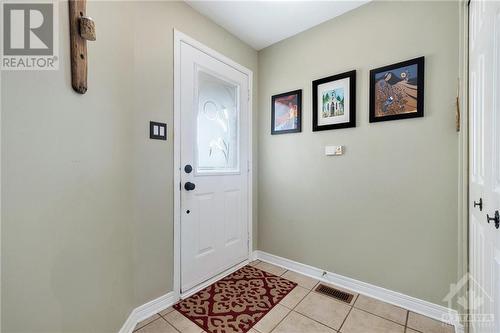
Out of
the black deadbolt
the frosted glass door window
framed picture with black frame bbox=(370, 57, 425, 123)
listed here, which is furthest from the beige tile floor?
framed picture with black frame bbox=(370, 57, 425, 123)

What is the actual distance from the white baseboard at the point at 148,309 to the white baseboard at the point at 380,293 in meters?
1.19

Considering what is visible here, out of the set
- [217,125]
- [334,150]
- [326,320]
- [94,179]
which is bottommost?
[326,320]

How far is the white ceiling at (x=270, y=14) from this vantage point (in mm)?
1884

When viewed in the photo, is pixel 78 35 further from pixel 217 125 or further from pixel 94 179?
pixel 217 125

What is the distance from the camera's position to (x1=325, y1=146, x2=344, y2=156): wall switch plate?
2004 millimetres

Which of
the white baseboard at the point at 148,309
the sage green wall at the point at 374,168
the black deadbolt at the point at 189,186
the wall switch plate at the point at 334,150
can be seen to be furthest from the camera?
the wall switch plate at the point at 334,150

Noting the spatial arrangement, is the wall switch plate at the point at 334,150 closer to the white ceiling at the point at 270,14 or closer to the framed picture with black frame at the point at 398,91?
the framed picture with black frame at the point at 398,91

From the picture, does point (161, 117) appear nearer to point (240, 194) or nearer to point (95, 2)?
point (95, 2)

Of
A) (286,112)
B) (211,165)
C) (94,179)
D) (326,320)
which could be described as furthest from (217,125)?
(326,320)

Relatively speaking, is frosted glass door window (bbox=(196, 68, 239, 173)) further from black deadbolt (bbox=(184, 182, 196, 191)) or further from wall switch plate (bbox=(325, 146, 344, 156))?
wall switch plate (bbox=(325, 146, 344, 156))

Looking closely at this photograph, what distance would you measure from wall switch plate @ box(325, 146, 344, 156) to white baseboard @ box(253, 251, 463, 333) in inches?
45.7

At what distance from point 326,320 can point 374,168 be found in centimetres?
126

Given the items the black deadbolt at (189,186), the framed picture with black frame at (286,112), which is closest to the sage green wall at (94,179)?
the black deadbolt at (189,186)

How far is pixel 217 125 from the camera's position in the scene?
2.21 meters
